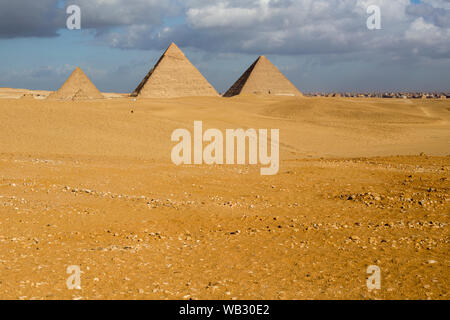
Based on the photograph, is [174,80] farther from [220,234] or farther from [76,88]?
[220,234]

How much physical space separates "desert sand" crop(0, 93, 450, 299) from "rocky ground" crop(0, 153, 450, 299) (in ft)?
0.07

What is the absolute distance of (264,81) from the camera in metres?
66.1

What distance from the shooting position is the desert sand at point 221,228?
4504 millimetres

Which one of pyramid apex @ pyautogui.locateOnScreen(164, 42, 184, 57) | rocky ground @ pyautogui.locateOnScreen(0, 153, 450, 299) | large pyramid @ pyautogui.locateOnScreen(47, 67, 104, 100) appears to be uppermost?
pyramid apex @ pyautogui.locateOnScreen(164, 42, 184, 57)

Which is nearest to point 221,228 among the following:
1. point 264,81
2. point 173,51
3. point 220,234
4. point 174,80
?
point 220,234

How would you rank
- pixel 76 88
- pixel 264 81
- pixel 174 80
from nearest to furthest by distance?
pixel 76 88
pixel 174 80
pixel 264 81

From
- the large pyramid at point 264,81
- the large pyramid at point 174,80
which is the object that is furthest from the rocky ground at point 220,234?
the large pyramid at point 264,81

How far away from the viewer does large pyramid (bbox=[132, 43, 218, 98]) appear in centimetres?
6000

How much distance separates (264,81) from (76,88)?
25867 millimetres

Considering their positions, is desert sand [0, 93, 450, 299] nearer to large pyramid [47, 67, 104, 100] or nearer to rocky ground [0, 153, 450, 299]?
rocky ground [0, 153, 450, 299]

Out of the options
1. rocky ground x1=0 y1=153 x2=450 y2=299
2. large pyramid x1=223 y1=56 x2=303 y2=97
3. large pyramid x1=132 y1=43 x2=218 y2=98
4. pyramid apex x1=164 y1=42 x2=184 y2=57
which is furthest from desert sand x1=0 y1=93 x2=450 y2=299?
large pyramid x1=223 y1=56 x2=303 y2=97

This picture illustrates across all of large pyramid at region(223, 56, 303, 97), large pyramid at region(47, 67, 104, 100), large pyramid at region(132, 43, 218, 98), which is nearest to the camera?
large pyramid at region(47, 67, 104, 100)

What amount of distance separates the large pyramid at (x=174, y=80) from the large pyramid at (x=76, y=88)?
6.17 metres
